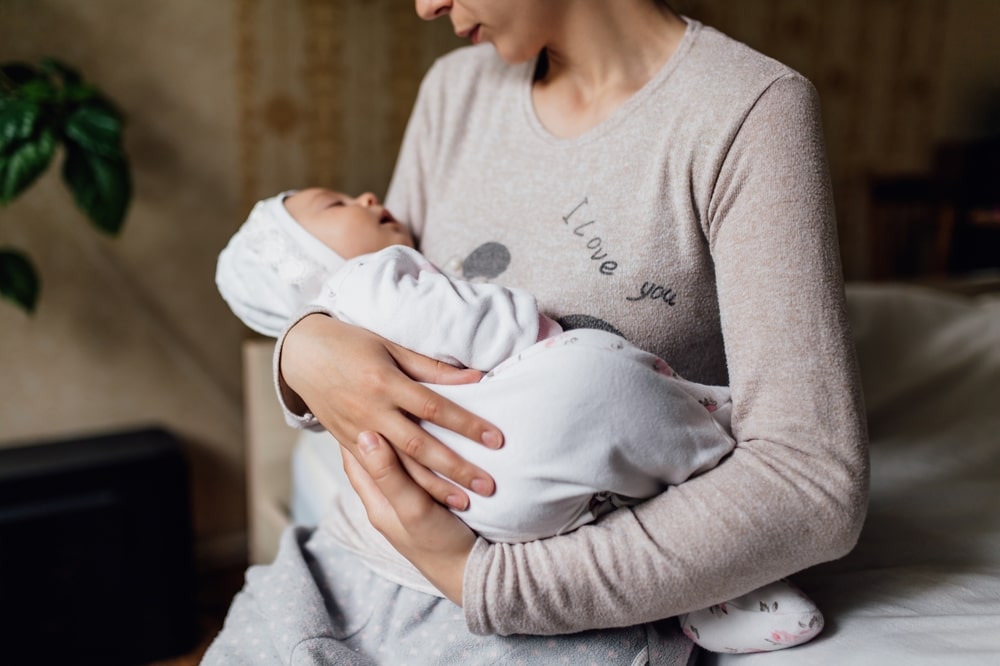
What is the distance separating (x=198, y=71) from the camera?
2125 millimetres

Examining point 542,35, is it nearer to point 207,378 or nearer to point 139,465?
point 139,465

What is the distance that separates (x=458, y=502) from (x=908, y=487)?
0.85 metres

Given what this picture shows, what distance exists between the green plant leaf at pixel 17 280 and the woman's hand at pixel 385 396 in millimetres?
1190

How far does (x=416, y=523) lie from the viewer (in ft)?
2.36

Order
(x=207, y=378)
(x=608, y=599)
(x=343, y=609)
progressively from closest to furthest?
(x=608, y=599) → (x=343, y=609) → (x=207, y=378)

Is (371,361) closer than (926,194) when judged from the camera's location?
Yes

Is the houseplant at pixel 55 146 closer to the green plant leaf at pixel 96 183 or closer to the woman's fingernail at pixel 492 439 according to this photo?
the green plant leaf at pixel 96 183

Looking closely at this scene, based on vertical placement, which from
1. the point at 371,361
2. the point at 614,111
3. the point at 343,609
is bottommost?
the point at 343,609

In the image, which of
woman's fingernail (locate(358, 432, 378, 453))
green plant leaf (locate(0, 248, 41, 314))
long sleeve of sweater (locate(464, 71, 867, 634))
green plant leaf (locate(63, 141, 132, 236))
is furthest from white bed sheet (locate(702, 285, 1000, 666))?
green plant leaf (locate(0, 248, 41, 314))

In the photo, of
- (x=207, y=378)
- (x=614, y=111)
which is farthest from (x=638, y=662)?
(x=207, y=378)

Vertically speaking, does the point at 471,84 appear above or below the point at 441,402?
above

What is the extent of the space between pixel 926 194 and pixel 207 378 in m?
2.73

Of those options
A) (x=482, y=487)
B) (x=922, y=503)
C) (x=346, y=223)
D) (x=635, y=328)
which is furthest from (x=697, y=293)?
(x=922, y=503)

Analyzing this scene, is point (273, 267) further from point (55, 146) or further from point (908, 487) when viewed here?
point (908, 487)
